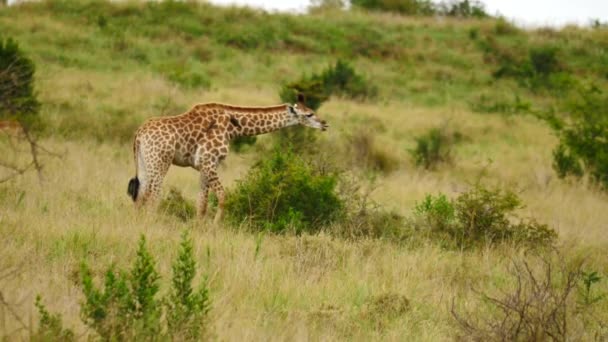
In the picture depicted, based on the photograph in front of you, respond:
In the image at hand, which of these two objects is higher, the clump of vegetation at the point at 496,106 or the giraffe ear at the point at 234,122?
the giraffe ear at the point at 234,122

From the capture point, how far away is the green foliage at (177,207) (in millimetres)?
9758

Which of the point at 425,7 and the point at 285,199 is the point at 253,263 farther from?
the point at 425,7

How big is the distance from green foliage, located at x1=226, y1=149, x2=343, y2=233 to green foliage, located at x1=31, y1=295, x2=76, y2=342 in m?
4.57

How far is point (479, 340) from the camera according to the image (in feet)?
18.3

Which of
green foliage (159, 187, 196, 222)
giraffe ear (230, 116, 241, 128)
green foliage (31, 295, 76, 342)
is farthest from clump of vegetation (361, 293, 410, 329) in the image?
giraffe ear (230, 116, 241, 128)

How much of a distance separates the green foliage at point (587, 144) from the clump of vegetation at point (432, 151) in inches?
93.6

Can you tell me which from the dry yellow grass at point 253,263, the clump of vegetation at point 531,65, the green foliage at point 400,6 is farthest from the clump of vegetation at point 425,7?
the dry yellow grass at point 253,263

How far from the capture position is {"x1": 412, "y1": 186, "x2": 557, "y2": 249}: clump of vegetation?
9805 mm

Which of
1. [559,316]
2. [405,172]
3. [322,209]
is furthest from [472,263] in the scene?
[405,172]

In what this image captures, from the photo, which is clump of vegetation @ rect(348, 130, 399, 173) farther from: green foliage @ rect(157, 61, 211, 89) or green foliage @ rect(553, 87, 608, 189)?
green foliage @ rect(157, 61, 211, 89)

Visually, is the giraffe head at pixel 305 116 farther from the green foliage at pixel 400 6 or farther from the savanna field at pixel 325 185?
the green foliage at pixel 400 6

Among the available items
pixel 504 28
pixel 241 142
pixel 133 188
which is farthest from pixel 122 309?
pixel 504 28

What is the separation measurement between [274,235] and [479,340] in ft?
11.6

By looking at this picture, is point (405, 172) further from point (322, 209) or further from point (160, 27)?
point (160, 27)
